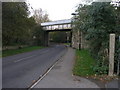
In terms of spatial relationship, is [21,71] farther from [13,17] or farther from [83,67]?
[13,17]

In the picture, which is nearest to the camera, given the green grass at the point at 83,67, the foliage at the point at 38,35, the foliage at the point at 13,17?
the green grass at the point at 83,67

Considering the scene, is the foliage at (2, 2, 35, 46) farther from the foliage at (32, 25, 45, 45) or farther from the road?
the foliage at (32, 25, 45, 45)

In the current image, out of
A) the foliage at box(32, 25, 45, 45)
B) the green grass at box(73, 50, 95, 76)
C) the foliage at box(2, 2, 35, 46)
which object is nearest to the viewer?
the green grass at box(73, 50, 95, 76)

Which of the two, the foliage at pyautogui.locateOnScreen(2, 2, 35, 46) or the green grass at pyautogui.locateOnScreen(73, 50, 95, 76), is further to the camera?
the foliage at pyautogui.locateOnScreen(2, 2, 35, 46)

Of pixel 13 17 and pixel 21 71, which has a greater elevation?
pixel 13 17

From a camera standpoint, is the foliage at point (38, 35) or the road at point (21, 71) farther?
the foliage at point (38, 35)

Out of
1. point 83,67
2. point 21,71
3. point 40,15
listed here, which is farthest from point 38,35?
point 21,71

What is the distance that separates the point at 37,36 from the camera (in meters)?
62.3

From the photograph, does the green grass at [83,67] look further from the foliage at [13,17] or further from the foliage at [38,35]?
the foliage at [38,35]

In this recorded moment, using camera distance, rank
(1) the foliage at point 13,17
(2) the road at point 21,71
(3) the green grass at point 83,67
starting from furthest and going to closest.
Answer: (1) the foliage at point 13,17, (3) the green grass at point 83,67, (2) the road at point 21,71

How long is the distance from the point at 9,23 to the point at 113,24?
1837 centimetres

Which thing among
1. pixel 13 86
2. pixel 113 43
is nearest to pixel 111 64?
pixel 113 43

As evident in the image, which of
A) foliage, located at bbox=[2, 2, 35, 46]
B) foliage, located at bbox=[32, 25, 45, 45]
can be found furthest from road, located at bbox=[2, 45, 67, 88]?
foliage, located at bbox=[32, 25, 45, 45]

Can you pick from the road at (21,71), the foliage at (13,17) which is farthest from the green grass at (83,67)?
the foliage at (13,17)
